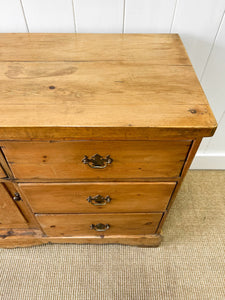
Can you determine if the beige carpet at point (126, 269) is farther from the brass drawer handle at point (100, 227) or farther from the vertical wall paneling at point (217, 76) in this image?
the vertical wall paneling at point (217, 76)

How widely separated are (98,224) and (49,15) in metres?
0.86

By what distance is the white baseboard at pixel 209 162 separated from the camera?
1386 mm

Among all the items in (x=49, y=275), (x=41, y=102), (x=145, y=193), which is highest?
(x=41, y=102)

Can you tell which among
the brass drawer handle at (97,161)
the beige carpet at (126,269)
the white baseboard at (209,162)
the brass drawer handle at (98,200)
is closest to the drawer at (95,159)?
the brass drawer handle at (97,161)

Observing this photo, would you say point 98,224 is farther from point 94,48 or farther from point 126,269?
point 94,48

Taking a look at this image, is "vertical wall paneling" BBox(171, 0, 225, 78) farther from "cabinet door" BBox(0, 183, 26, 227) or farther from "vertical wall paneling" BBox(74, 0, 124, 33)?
"cabinet door" BBox(0, 183, 26, 227)

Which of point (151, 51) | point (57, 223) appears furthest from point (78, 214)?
point (151, 51)

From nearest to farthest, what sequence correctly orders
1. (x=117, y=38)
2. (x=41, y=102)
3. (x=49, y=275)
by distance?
1. (x=41, y=102)
2. (x=117, y=38)
3. (x=49, y=275)

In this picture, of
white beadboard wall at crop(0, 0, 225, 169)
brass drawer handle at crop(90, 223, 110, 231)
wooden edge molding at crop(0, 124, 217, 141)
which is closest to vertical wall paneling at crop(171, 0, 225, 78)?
white beadboard wall at crop(0, 0, 225, 169)

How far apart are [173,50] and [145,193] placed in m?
0.50

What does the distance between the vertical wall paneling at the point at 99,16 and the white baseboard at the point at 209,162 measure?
91 centimetres

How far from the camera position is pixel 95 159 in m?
0.65

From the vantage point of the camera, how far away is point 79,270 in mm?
1070

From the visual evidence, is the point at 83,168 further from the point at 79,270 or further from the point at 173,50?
the point at 79,270
